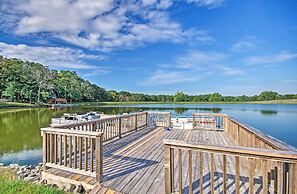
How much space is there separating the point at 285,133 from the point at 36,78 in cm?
4933

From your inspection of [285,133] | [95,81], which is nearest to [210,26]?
[285,133]

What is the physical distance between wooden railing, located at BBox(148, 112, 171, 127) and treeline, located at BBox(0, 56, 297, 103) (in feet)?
129

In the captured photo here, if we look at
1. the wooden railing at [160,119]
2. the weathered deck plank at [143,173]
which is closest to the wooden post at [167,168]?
the weathered deck plank at [143,173]

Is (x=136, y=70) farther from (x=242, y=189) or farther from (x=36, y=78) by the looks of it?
(x=242, y=189)

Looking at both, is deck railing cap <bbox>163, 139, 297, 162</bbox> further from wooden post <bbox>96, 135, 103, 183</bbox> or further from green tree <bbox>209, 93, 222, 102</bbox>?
green tree <bbox>209, 93, 222, 102</bbox>

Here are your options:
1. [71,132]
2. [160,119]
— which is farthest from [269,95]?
[71,132]

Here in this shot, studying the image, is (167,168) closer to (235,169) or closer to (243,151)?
(235,169)

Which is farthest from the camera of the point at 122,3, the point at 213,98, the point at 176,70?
the point at 213,98

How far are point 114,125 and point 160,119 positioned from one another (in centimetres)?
416

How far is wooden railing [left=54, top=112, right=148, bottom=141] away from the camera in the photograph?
5099mm

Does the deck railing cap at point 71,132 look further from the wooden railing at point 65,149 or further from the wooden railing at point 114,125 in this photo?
the wooden railing at point 114,125

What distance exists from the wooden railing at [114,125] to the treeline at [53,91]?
132ft

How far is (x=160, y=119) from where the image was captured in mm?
11273

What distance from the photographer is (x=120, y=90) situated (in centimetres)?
8969
